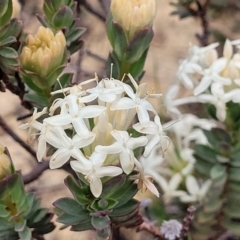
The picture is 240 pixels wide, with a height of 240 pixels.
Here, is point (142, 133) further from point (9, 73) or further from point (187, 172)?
point (187, 172)

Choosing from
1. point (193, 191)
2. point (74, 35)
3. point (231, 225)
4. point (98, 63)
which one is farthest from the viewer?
point (98, 63)

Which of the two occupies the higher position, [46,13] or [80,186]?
[46,13]

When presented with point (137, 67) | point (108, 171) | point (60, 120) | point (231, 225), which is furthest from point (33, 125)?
point (231, 225)

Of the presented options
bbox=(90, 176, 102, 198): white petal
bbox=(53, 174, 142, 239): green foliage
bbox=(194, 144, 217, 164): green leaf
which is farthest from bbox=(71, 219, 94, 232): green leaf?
bbox=(194, 144, 217, 164): green leaf

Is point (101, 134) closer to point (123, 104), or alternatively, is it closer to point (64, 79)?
point (123, 104)

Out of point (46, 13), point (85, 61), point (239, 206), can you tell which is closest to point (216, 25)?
point (85, 61)

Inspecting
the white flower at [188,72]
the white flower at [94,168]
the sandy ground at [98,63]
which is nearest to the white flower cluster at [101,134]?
the white flower at [94,168]
